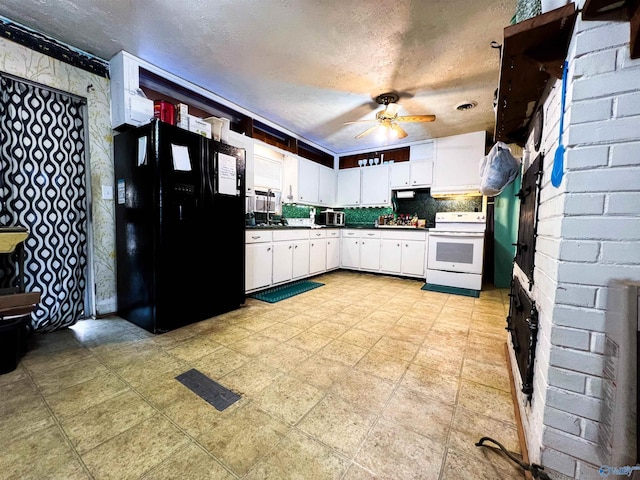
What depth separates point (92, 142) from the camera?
2479 millimetres

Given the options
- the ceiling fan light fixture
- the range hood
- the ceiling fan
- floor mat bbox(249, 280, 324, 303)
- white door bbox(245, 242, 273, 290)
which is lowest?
floor mat bbox(249, 280, 324, 303)

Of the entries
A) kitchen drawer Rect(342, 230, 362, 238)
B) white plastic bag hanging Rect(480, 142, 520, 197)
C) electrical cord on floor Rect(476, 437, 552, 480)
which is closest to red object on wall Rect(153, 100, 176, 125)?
white plastic bag hanging Rect(480, 142, 520, 197)

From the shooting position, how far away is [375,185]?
17.0 feet

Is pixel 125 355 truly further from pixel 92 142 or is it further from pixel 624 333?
pixel 624 333

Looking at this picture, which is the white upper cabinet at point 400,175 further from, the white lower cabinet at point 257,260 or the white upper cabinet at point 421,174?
the white lower cabinet at point 257,260

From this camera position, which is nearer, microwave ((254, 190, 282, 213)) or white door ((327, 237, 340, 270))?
microwave ((254, 190, 282, 213))

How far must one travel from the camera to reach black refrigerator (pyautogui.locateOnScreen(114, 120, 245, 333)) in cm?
218

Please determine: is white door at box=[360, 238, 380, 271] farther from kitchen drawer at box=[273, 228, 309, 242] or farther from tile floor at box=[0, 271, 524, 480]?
tile floor at box=[0, 271, 524, 480]

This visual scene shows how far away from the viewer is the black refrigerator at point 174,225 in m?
2.18

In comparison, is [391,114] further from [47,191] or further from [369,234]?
[47,191]

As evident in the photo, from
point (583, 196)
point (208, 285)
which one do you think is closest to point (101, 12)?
point (208, 285)

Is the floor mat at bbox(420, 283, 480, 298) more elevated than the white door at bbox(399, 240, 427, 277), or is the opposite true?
the white door at bbox(399, 240, 427, 277)

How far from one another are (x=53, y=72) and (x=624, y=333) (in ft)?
13.0

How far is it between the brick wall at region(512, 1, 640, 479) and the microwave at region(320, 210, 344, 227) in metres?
4.28
